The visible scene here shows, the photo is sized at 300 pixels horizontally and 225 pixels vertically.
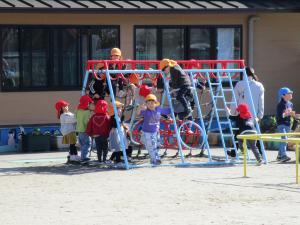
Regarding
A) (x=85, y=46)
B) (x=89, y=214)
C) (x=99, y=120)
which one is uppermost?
(x=85, y=46)

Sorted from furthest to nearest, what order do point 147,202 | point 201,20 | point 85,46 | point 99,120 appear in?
1. point 201,20
2. point 85,46
3. point 99,120
4. point 147,202

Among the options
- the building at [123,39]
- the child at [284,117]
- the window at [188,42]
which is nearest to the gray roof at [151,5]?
the building at [123,39]

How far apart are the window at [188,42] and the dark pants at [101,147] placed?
521 centimetres

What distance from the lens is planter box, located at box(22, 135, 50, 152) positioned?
1933 cm

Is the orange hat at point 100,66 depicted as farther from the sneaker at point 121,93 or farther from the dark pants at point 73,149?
the dark pants at point 73,149

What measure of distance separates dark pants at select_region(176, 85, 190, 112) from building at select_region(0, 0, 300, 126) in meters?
3.69

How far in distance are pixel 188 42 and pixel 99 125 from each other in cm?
649

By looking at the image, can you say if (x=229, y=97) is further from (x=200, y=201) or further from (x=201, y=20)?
(x=200, y=201)

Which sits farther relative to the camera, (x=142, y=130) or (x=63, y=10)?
(x=63, y=10)

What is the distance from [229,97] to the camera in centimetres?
2236

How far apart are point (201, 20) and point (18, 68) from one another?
5130 millimetres

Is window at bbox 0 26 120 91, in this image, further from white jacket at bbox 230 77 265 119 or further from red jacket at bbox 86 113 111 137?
white jacket at bbox 230 77 265 119

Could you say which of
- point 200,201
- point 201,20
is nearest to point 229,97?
point 201,20

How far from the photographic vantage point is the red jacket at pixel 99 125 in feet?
52.9
